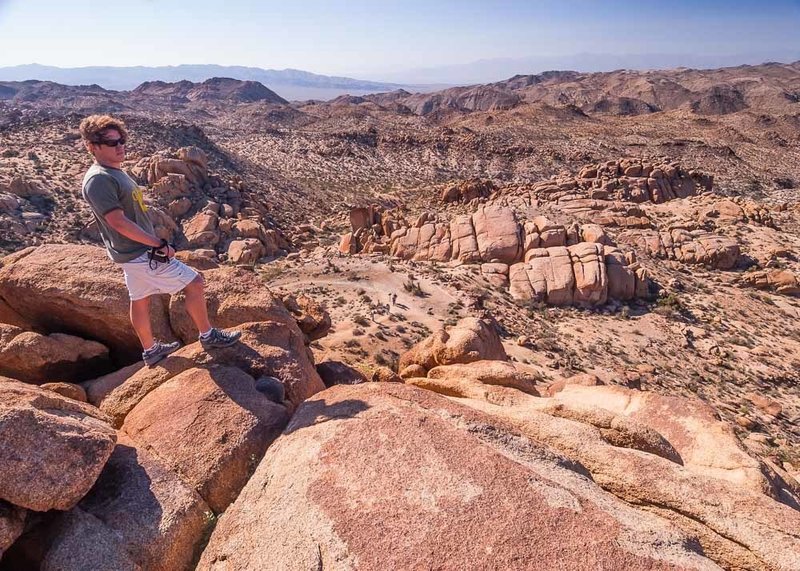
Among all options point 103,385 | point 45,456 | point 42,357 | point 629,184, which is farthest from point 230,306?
point 629,184

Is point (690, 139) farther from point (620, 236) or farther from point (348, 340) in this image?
point (348, 340)

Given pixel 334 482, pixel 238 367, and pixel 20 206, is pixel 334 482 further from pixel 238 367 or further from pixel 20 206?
pixel 20 206

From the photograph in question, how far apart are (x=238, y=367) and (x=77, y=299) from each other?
3413 millimetres

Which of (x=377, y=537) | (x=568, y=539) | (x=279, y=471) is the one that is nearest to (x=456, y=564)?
(x=377, y=537)

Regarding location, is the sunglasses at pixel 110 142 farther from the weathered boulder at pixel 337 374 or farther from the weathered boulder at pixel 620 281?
the weathered boulder at pixel 620 281

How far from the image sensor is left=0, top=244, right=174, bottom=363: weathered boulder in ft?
24.1

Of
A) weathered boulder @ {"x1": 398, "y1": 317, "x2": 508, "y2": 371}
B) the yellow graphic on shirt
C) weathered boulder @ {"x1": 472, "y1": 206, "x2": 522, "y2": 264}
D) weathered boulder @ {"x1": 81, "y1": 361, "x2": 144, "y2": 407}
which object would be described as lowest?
weathered boulder @ {"x1": 472, "y1": 206, "x2": 522, "y2": 264}

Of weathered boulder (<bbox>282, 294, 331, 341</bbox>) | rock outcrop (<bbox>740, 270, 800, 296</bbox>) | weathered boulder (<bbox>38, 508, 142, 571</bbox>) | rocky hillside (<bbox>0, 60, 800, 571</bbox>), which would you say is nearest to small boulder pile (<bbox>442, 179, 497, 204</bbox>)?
rocky hillside (<bbox>0, 60, 800, 571</bbox>)

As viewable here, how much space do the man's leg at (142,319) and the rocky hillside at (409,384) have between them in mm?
373

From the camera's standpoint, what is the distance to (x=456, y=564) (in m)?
3.33

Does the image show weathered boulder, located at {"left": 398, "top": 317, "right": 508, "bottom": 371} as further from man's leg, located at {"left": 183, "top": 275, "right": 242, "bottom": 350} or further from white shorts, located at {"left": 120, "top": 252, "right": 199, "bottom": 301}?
white shorts, located at {"left": 120, "top": 252, "right": 199, "bottom": 301}

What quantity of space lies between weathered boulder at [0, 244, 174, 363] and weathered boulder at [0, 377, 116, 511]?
11.0ft

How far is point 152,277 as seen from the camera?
5629 millimetres

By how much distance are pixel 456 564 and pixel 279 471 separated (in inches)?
70.4
